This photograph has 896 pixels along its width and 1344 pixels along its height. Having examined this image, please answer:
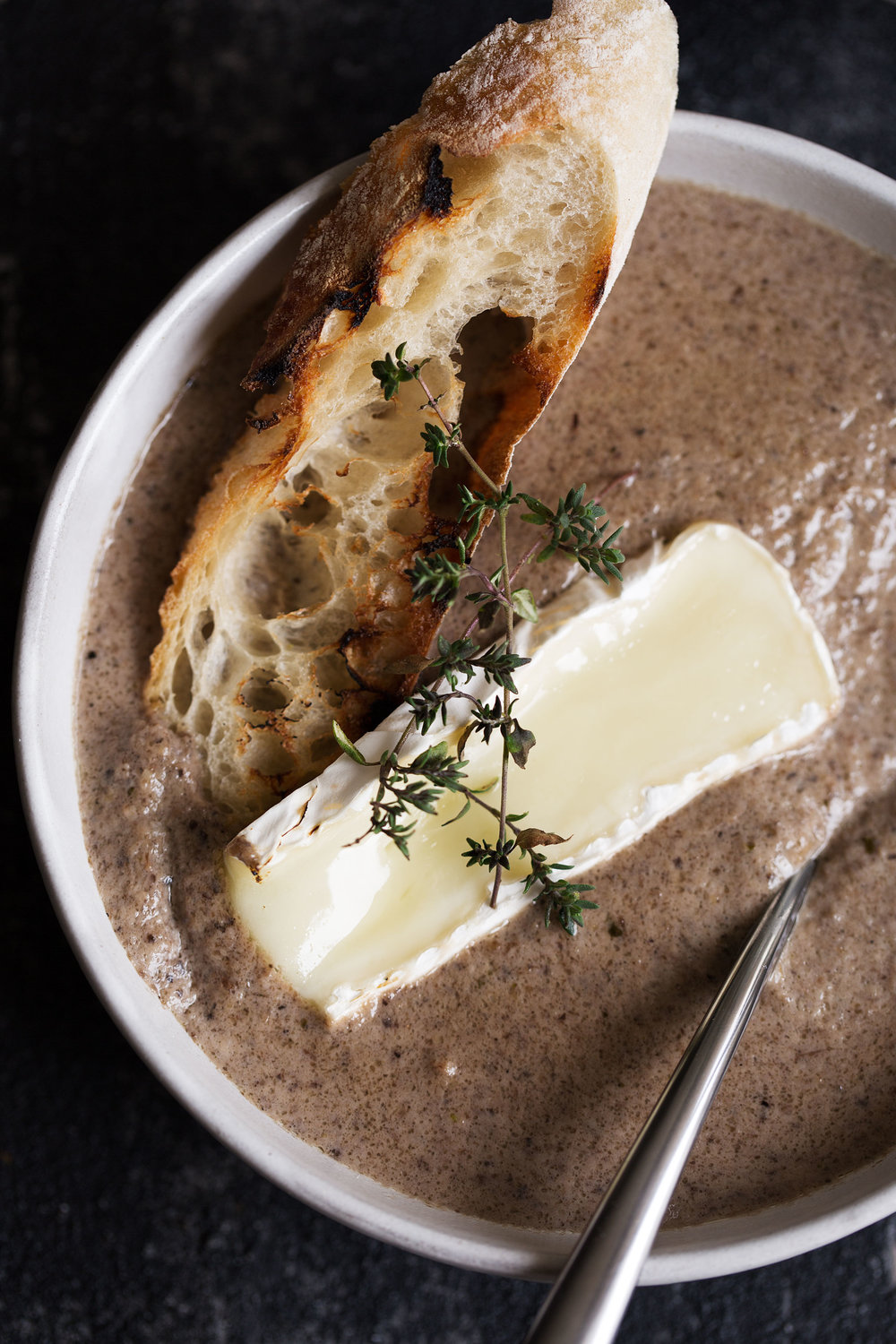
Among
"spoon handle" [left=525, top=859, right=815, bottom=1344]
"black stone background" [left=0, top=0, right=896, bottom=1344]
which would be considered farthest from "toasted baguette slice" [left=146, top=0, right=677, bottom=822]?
"spoon handle" [left=525, top=859, right=815, bottom=1344]

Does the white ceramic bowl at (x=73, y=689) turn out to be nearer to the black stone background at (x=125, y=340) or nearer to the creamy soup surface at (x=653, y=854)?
the creamy soup surface at (x=653, y=854)

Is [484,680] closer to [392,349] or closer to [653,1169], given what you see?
[392,349]

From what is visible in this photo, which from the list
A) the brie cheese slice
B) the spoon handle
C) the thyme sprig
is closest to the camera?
the spoon handle

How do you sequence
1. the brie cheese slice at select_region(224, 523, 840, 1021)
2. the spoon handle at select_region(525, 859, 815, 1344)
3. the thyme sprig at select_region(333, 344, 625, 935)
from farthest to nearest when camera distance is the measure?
the brie cheese slice at select_region(224, 523, 840, 1021)
the thyme sprig at select_region(333, 344, 625, 935)
the spoon handle at select_region(525, 859, 815, 1344)

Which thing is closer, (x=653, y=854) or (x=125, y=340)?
(x=653, y=854)

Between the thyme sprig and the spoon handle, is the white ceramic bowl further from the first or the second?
the thyme sprig

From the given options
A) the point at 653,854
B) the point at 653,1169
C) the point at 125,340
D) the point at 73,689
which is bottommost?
the point at 653,1169

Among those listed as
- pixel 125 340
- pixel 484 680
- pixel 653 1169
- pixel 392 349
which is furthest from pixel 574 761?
pixel 125 340
